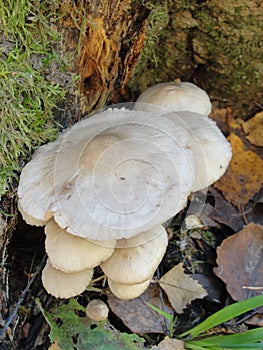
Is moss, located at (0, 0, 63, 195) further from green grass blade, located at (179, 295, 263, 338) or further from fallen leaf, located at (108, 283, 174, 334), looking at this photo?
green grass blade, located at (179, 295, 263, 338)

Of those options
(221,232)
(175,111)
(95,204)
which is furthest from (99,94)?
(221,232)

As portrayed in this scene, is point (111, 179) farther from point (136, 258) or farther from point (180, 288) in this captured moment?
point (180, 288)

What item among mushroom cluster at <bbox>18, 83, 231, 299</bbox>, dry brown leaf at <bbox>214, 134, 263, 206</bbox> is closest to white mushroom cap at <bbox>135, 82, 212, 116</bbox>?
Result: mushroom cluster at <bbox>18, 83, 231, 299</bbox>

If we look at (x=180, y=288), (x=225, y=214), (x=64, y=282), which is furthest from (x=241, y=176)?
(x=64, y=282)

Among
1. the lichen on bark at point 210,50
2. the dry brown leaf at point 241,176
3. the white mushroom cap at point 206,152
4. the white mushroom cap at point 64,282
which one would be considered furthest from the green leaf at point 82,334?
the lichen on bark at point 210,50

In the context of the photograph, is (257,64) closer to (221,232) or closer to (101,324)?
(221,232)

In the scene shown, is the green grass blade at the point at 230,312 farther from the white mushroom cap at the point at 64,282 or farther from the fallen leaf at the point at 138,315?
the white mushroom cap at the point at 64,282
